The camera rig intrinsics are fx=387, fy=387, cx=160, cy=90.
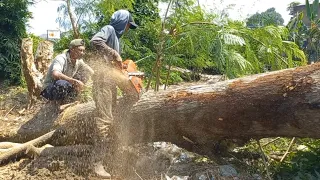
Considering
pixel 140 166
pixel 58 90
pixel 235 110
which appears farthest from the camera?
pixel 58 90

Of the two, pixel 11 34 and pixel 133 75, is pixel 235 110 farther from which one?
pixel 11 34

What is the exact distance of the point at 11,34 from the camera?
1006 centimetres

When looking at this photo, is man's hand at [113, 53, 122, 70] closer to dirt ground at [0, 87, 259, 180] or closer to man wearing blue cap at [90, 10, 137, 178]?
man wearing blue cap at [90, 10, 137, 178]

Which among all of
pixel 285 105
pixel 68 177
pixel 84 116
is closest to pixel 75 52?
pixel 84 116

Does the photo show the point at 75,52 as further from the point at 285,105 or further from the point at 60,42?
the point at 60,42

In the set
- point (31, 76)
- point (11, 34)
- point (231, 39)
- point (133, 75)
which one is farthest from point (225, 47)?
point (11, 34)

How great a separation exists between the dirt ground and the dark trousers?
0.91m

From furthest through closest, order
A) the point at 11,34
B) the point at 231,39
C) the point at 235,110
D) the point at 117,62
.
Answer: the point at 11,34 → the point at 231,39 → the point at 117,62 → the point at 235,110

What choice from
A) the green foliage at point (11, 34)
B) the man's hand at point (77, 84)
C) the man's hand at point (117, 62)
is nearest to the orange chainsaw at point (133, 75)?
the man's hand at point (117, 62)

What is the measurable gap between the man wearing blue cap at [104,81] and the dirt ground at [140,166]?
17cm

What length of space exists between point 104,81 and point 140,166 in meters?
1.04

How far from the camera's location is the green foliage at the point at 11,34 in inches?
382

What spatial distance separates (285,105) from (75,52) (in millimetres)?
3067

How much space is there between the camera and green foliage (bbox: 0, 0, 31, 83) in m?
9.71
